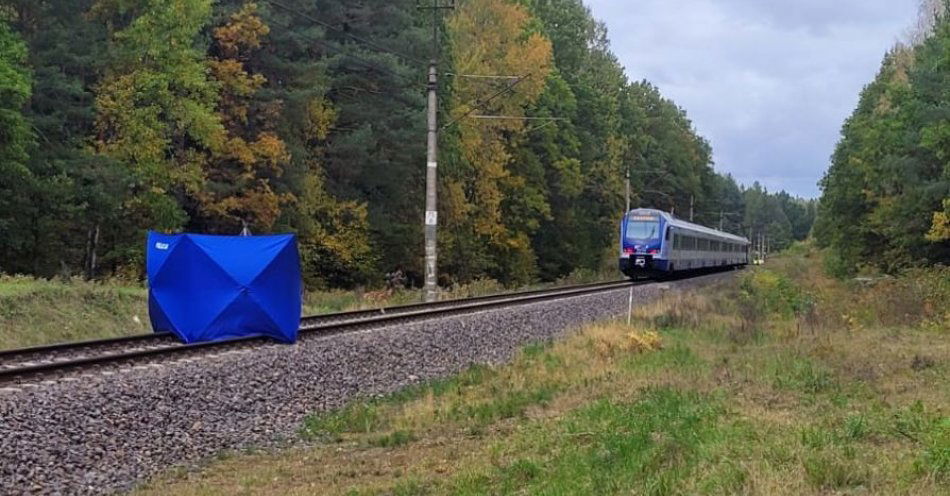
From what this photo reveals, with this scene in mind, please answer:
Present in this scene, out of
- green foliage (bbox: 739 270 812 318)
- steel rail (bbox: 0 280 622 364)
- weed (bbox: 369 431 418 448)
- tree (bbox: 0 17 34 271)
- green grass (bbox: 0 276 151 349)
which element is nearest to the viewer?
weed (bbox: 369 431 418 448)

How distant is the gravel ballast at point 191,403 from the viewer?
8227 millimetres

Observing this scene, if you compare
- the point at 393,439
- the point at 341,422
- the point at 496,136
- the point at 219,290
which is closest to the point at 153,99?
the point at 219,290

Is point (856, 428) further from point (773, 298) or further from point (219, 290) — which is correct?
point (773, 298)

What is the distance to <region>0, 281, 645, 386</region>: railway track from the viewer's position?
38.9 feet

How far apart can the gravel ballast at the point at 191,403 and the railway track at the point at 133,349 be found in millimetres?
599

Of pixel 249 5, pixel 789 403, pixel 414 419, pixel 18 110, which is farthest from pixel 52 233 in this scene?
pixel 789 403

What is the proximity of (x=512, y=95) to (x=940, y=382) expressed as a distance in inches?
1533

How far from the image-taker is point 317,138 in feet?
128

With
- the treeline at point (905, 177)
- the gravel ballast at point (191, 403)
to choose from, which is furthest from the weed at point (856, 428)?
the treeline at point (905, 177)

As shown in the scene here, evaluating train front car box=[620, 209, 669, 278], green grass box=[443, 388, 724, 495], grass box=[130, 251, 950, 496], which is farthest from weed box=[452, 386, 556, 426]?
train front car box=[620, 209, 669, 278]

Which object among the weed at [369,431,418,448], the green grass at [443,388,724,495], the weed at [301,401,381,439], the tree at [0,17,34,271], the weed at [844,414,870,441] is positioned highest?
the tree at [0,17,34,271]

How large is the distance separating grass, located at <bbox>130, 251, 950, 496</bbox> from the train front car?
2476cm

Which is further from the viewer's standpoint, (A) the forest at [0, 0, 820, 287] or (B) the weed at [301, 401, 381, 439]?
(A) the forest at [0, 0, 820, 287]

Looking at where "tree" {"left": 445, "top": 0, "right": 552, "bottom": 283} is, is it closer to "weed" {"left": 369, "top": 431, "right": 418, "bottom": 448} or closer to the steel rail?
the steel rail
